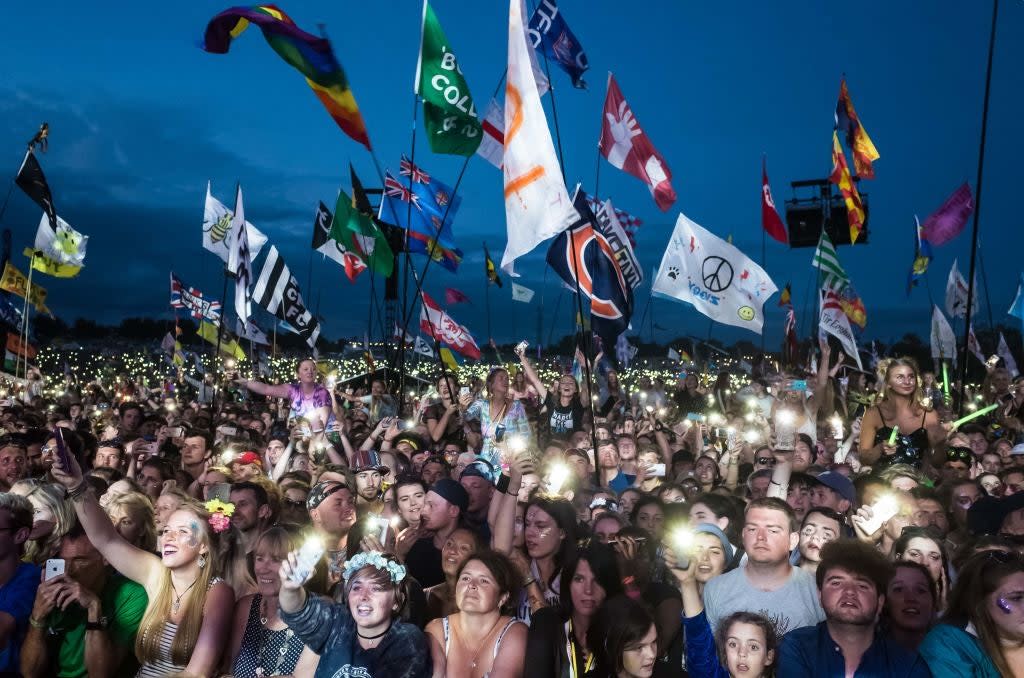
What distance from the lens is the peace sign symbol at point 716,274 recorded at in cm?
1109

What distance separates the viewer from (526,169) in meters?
7.51

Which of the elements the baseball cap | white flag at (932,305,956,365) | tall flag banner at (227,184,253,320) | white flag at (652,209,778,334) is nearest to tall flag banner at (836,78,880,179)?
white flag at (932,305,956,365)

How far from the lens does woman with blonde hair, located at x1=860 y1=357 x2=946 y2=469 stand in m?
8.31

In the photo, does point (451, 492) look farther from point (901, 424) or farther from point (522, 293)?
point (522, 293)

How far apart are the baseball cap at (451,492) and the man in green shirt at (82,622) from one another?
1993 mm

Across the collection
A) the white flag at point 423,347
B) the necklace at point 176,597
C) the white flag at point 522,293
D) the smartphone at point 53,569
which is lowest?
the necklace at point 176,597

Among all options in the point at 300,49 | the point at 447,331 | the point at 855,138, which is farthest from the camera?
the point at 447,331

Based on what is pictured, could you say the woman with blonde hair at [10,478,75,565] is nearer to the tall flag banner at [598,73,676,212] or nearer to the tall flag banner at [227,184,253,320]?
the tall flag banner at [598,73,676,212]

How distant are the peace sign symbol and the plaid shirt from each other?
8004 millimetres

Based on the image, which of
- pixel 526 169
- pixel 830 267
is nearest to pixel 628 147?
pixel 830 267

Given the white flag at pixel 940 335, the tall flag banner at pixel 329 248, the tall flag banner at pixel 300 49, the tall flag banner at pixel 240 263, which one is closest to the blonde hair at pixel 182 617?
the tall flag banner at pixel 300 49

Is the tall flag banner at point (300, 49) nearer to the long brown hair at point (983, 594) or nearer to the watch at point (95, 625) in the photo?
the watch at point (95, 625)

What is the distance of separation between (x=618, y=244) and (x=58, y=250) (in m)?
13.5

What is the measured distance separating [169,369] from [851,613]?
43877 mm
